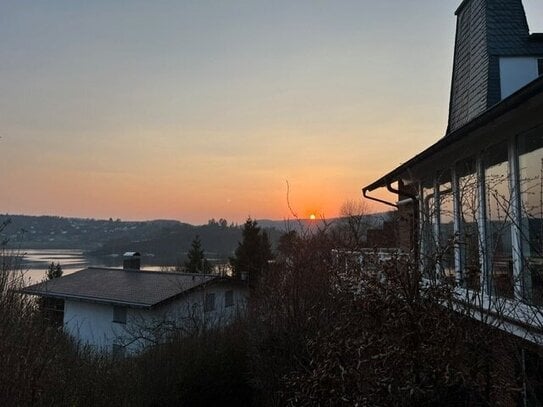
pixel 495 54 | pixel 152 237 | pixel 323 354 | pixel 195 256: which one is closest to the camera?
pixel 323 354

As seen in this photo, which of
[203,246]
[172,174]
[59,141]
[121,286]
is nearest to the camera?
[59,141]

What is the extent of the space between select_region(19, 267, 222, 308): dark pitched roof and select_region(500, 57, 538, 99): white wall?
16659 mm

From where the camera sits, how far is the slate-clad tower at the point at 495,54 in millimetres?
10891

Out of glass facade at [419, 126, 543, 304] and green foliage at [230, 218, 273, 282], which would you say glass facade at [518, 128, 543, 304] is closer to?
glass facade at [419, 126, 543, 304]

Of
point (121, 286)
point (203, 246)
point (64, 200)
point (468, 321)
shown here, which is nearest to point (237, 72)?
point (468, 321)

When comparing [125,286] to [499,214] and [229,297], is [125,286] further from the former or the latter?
[499,214]

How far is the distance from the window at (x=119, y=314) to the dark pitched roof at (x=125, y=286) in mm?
646

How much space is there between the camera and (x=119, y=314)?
92.0 ft

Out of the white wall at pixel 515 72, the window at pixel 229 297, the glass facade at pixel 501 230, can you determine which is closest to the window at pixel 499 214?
the glass facade at pixel 501 230

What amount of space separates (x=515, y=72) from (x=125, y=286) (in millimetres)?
25367

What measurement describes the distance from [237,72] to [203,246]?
1368 inches

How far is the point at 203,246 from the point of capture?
47031 millimetres

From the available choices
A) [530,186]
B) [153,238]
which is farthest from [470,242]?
[153,238]

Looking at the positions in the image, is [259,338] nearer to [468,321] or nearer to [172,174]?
[468,321]
